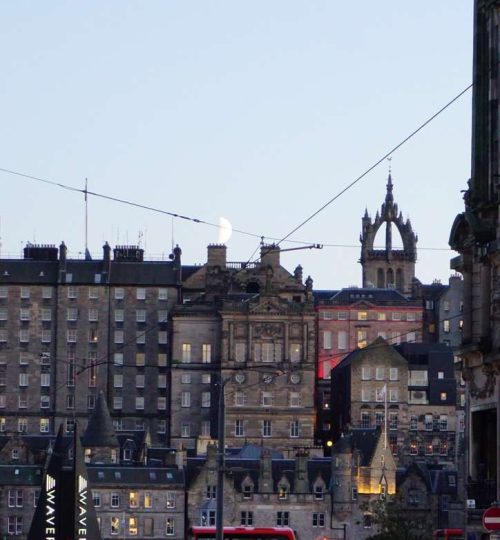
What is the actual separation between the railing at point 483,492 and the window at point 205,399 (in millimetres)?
130451

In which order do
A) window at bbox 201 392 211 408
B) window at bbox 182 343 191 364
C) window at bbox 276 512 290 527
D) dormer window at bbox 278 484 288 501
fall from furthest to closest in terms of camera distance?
window at bbox 182 343 191 364, window at bbox 201 392 211 408, dormer window at bbox 278 484 288 501, window at bbox 276 512 290 527

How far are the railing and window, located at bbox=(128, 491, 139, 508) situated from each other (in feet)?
366

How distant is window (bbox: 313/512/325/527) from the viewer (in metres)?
158

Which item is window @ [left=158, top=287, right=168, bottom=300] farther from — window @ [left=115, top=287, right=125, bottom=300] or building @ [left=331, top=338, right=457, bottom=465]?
building @ [left=331, top=338, right=457, bottom=465]

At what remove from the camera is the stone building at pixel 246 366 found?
179 metres

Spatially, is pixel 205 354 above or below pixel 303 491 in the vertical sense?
above

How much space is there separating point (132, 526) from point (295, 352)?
95.7 ft

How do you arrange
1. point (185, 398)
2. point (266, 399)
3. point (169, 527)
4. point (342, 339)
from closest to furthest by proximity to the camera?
1. point (169, 527)
2. point (185, 398)
3. point (266, 399)
4. point (342, 339)

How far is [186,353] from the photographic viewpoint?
180875 millimetres

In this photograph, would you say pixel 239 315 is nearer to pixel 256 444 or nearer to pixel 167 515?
pixel 256 444

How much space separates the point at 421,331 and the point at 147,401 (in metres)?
27.5

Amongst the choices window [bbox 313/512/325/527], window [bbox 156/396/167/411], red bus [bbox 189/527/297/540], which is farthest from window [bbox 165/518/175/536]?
red bus [bbox 189/527/297/540]

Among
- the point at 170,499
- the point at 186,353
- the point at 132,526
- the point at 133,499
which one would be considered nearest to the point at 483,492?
the point at 170,499

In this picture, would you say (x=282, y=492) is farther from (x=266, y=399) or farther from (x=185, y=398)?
(x=185, y=398)
